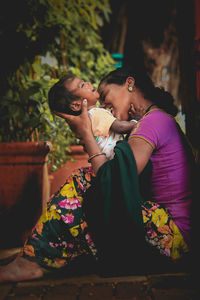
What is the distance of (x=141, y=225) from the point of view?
58.6 inches

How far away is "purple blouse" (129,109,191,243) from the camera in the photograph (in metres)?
1.58

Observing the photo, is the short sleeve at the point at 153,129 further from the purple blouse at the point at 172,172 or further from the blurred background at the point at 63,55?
the blurred background at the point at 63,55

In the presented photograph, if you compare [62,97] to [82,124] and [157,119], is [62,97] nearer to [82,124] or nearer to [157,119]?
[82,124]

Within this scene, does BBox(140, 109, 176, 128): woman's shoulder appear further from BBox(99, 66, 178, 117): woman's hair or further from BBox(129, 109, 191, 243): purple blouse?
BBox(99, 66, 178, 117): woman's hair

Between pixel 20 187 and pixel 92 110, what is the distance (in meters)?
0.94

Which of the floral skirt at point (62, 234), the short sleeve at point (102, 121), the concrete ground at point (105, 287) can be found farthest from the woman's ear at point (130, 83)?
the concrete ground at point (105, 287)

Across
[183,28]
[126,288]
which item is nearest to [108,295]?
[126,288]

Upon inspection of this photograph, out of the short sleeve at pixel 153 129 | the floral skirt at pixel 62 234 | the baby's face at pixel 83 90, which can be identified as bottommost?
the floral skirt at pixel 62 234

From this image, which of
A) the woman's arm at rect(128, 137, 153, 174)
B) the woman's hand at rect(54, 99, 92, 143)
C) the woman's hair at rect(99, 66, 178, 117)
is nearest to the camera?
the woman's arm at rect(128, 137, 153, 174)

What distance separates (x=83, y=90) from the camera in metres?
2.04

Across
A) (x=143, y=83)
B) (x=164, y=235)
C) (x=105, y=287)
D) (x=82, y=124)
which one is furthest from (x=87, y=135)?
(x=105, y=287)

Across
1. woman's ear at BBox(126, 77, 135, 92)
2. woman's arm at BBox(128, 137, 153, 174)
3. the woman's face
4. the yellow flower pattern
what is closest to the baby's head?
the woman's face

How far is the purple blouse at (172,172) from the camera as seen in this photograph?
1576mm

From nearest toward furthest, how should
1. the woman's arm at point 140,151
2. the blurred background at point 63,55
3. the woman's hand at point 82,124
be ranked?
the woman's arm at point 140,151, the woman's hand at point 82,124, the blurred background at point 63,55
